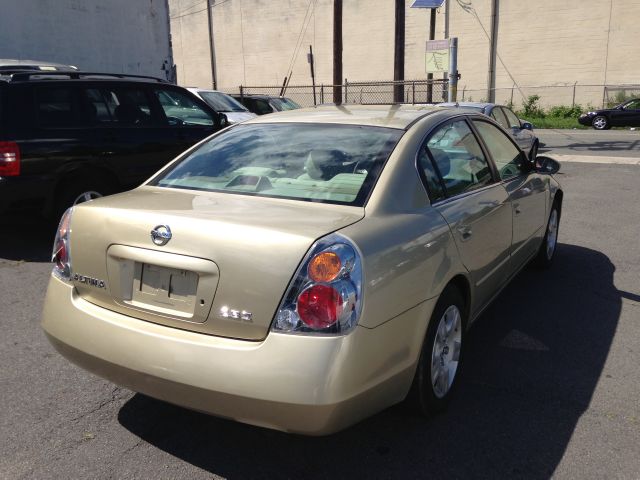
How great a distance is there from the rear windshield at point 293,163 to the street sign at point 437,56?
1294cm

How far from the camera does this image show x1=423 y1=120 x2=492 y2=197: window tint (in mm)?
3604

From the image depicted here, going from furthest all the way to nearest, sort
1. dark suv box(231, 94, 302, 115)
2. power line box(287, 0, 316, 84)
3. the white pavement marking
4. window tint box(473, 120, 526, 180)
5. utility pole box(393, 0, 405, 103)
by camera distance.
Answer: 1. power line box(287, 0, 316, 84)
2. utility pole box(393, 0, 405, 103)
3. dark suv box(231, 94, 302, 115)
4. the white pavement marking
5. window tint box(473, 120, 526, 180)

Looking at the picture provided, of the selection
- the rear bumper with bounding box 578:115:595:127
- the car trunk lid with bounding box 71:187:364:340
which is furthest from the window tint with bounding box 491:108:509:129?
the rear bumper with bounding box 578:115:595:127

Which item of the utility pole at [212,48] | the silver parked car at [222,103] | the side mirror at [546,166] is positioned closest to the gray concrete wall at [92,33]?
the silver parked car at [222,103]

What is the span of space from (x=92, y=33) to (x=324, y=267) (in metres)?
17.5

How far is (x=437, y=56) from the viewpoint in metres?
15.9

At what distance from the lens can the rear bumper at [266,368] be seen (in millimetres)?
2396

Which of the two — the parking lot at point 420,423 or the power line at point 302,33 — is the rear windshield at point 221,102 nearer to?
the parking lot at point 420,423

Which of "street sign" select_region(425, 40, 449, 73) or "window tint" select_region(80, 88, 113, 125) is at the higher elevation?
"street sign" select_region(425, 40, 449, 73)

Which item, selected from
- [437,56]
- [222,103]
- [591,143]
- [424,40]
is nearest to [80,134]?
[222,103]

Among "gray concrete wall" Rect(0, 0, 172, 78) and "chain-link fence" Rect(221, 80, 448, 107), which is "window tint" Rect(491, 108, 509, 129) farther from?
"chain-link fence" Rect(221, 80, 448, 107)

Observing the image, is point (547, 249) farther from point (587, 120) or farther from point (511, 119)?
point (587, 120)

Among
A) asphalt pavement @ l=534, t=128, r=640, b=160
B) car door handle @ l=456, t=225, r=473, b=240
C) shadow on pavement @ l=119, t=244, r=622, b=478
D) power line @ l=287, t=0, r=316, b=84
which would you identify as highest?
power line @ l=287, t=0, r=316, b=84

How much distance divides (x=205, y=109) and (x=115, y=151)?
168cm
